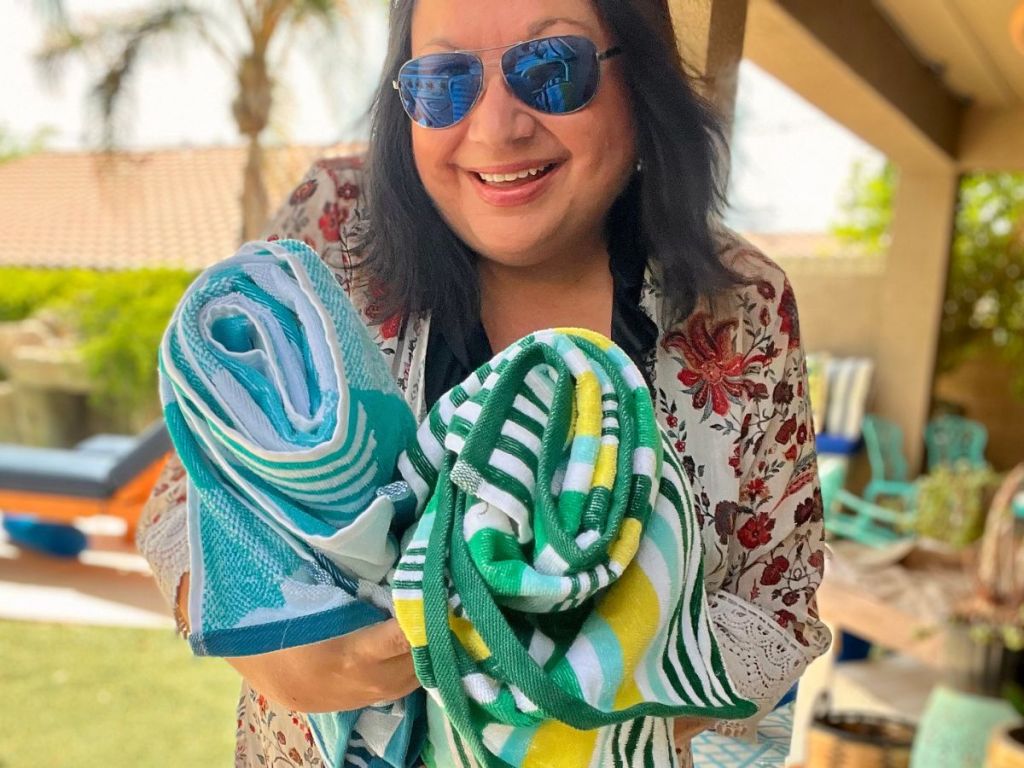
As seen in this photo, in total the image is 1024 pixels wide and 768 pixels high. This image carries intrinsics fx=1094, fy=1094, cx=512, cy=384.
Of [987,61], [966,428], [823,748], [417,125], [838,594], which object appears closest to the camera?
[417,125]

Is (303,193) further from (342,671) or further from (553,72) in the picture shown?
(342,671)

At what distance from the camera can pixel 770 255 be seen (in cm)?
81

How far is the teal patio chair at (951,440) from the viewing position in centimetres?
718

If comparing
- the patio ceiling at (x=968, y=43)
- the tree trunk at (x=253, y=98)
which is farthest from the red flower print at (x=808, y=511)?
the patio ceiling at (x=968, y=43)

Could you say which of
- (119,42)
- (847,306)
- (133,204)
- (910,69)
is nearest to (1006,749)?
(910,69)

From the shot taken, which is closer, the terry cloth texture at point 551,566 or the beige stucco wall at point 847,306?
the terry cloth texture at point 551,566

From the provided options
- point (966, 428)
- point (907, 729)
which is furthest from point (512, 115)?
point (966, 428)

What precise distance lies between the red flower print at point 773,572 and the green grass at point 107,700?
341 cm

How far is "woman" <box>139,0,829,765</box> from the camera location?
0.62 meters

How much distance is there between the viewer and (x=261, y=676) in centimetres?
60

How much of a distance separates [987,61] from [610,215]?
185 inches

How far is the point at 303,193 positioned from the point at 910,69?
4148mm

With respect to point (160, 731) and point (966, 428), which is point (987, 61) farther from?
point (160, 731)

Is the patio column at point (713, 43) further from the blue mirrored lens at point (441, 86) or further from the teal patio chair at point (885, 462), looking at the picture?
the teal patio chair at point (885, 462)
